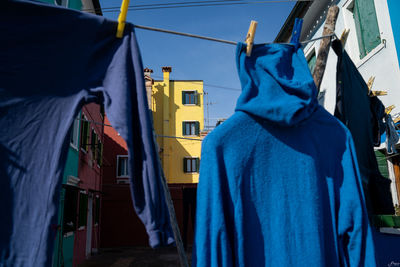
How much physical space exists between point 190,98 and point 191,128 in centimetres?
271

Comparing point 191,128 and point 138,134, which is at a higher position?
point 191,128

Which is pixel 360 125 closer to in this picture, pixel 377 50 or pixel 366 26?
pixel 377 50

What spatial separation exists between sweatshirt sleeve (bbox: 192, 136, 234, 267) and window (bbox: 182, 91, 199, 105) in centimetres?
2467

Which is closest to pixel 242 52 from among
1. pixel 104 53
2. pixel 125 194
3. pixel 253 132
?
pixel 253 132

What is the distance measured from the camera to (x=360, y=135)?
8.71 feet

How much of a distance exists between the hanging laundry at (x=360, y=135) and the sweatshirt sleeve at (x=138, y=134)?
1.75 meters

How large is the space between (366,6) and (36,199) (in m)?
6.54

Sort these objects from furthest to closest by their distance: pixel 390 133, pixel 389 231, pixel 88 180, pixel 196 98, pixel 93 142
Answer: pixel 196 98 < pixel 93 142 < pixel 88 180 < pixel 390 133 < pixel 389 231

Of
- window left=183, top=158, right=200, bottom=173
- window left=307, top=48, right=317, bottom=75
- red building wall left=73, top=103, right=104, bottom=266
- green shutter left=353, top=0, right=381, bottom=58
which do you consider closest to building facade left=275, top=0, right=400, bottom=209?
green shutter left=353, top=0, right=381, bottom=58

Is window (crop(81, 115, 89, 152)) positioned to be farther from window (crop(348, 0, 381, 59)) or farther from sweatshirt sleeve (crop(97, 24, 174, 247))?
sweatshirt sleeve (crop(97, 24, 174, 247))

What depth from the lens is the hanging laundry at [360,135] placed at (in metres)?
2.60

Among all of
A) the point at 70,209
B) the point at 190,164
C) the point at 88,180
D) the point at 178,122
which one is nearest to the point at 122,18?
the point at 70,209

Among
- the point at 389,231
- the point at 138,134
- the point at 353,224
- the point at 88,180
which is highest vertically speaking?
the point at 88,180

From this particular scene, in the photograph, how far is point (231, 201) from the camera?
65.9 inches
